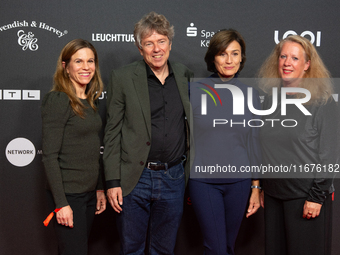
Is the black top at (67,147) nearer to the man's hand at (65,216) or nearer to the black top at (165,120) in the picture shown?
the man's hand at (65,216)

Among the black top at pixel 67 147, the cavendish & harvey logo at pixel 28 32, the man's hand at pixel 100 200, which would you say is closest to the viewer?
the black top at pixel 67 147

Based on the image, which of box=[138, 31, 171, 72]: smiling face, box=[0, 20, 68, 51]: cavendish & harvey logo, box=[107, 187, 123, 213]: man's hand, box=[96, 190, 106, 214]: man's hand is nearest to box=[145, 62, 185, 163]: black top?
box=[138, 31, 171, 72]: smiling face

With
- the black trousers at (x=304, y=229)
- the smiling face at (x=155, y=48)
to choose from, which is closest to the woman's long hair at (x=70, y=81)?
the smiling face at (x=155, y=48)

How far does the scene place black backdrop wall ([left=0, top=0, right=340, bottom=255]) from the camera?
228 cm

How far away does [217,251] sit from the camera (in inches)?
68.3

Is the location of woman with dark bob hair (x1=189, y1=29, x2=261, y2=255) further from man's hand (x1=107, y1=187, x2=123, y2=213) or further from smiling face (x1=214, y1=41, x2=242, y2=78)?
man's hand (x1=107, y1=187, x2=123, y2=213)

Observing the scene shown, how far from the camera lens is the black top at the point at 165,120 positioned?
1.71 m

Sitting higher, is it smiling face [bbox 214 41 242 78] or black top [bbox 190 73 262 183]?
smiling face [bbox 214 41 242 78]

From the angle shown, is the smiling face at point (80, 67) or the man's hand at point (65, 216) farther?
the smiling face at point (80, 67)

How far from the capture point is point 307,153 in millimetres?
1651

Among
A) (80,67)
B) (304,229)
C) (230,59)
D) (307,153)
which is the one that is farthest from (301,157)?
(80,67)

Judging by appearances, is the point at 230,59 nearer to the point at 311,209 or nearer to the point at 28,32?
the point at 311,209

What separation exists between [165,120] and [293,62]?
82 centimetres

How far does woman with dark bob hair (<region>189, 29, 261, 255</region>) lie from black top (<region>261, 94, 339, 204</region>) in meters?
0.19
